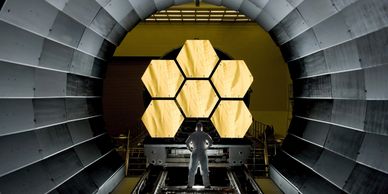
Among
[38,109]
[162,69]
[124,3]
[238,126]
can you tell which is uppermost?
[124,3]

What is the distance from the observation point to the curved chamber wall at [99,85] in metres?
2.41

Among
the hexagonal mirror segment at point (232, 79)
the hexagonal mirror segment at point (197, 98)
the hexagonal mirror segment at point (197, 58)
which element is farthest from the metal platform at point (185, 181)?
the hexagonal mirror segment at point (197, 58)

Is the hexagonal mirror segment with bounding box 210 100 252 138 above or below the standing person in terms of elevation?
above

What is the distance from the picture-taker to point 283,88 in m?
11.2

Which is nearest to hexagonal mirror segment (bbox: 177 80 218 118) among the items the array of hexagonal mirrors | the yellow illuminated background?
the array of hexagonal mirrors

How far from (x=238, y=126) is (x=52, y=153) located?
108 inches

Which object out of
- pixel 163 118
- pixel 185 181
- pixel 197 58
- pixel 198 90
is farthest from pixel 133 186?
pixel 197 58

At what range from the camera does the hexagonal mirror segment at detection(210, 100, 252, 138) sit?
4.05 meters

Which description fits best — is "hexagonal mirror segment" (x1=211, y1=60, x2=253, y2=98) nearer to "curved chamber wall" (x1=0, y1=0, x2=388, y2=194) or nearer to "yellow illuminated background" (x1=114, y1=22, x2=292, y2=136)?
"curved chamber wall" (x1=0, y1=0, x2=388, y2=194)

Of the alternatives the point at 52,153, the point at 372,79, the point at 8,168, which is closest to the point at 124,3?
the point at 52,153

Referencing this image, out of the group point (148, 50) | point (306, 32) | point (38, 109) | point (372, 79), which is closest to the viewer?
point (372, 79)

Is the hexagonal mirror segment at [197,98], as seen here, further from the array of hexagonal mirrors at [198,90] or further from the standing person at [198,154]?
the standing person at [198,154]

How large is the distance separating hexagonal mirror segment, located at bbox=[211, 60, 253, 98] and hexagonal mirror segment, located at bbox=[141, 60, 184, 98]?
0.62 m

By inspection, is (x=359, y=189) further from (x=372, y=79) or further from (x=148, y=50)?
(x=148, y=50)
